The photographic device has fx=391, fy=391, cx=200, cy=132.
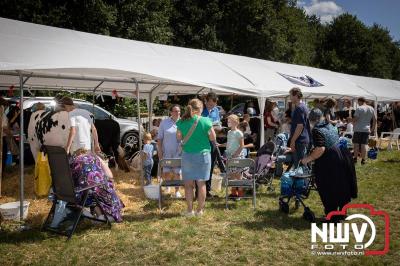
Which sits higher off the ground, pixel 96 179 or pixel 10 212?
pixel 96 179

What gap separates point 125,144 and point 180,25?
16306mm

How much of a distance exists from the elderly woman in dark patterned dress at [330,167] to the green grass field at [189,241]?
58cm

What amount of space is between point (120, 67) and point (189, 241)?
3.29 metres

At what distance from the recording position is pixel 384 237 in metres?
5.10

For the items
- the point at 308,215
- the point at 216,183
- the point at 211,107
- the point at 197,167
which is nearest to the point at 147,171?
the point at 216,183

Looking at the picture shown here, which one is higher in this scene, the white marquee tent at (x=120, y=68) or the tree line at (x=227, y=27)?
the tree line at (x=227, y=27)

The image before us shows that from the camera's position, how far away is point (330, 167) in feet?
17.7

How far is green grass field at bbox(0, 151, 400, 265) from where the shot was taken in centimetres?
440

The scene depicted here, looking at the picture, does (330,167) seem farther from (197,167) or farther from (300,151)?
(197,167)

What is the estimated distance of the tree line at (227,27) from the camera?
778 inches

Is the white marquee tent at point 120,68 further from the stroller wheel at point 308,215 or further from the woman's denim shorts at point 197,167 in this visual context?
the stroller wheel at point 308,215

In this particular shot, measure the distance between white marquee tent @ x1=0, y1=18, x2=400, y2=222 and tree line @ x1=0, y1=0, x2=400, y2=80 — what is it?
9.70m

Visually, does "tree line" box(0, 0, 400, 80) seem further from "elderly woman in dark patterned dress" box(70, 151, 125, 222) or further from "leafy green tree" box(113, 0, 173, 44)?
"elderly woman in dark patterned dress" box(70, 151, 125, 222)

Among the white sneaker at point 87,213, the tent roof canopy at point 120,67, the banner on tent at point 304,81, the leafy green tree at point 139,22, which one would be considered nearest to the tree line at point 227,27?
the leafy green tree at point 139,22
